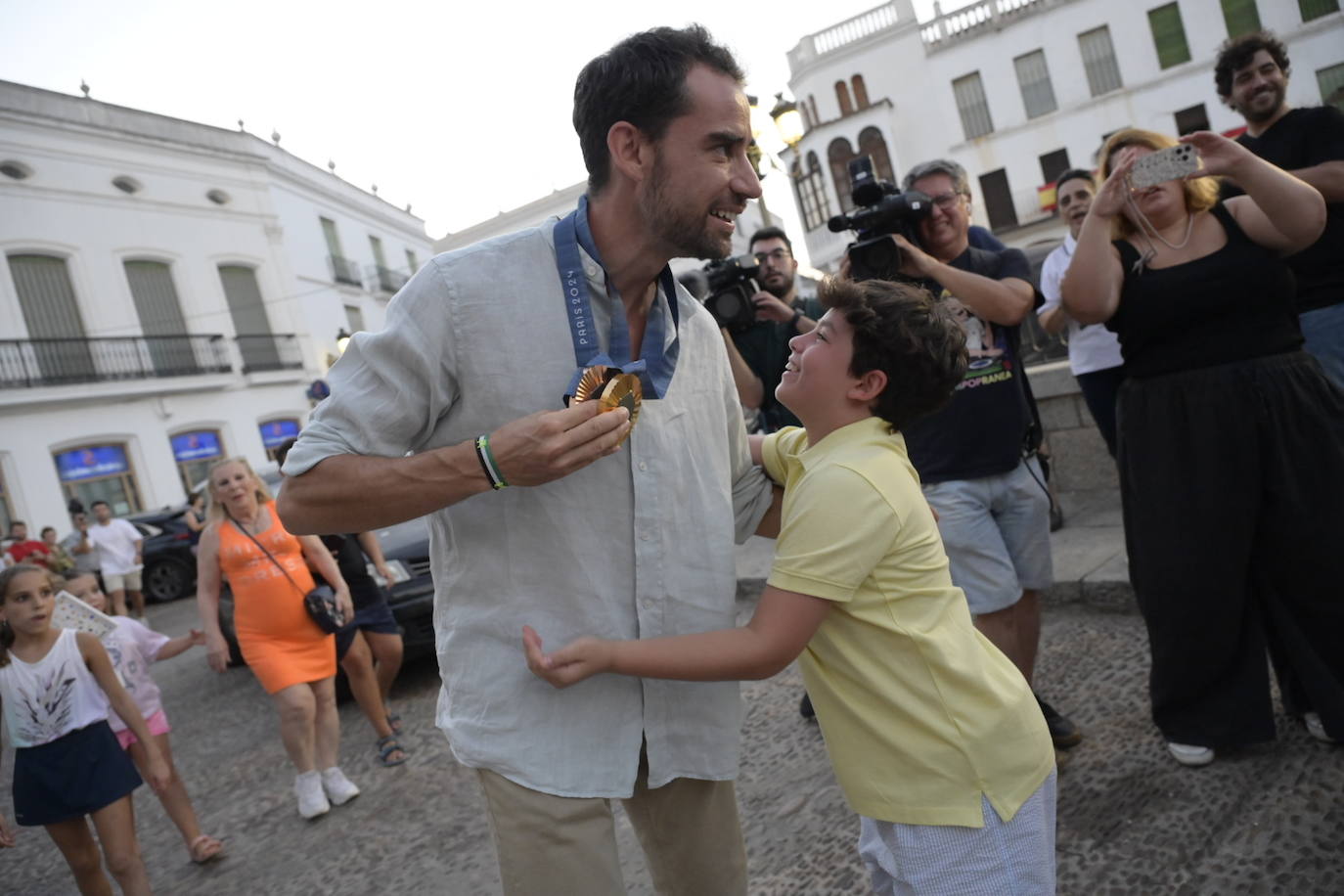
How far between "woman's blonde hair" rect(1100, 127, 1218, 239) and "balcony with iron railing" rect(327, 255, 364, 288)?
2794 cm

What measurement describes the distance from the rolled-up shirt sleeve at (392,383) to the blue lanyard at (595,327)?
0.73ft

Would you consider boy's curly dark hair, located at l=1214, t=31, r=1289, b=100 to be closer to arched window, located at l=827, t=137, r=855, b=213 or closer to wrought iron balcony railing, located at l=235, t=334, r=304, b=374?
wrought iron balcony railing, located at l=235, t=334, r=304, b=374

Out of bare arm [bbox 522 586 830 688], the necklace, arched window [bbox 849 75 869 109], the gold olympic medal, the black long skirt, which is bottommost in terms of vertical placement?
the black long skirt

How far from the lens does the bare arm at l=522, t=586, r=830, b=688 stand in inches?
60.9

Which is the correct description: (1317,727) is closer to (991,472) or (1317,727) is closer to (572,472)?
(991,472)

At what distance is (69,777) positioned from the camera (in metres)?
3.69

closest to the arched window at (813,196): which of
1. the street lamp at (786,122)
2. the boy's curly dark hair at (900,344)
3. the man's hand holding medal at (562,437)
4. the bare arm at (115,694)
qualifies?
the street lamp at (786,122)

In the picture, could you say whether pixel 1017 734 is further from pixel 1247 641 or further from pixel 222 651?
pixel 222 651

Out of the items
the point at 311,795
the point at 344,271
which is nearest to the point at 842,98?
the point at 344,271

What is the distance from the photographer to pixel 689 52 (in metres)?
1.74

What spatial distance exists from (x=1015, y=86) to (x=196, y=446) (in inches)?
1059

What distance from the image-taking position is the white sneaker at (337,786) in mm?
4578

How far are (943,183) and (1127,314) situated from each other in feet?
2.77

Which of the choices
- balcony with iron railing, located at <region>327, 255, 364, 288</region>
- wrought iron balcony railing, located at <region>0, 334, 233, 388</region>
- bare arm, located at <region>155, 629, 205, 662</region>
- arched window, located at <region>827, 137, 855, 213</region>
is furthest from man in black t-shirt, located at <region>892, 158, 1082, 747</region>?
arched window, located at <region>827, 137, 855, 213</region>
